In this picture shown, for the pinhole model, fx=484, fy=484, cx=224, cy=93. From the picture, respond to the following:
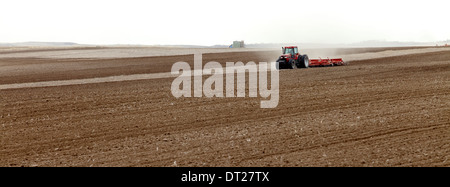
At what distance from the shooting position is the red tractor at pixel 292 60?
91.4 feet

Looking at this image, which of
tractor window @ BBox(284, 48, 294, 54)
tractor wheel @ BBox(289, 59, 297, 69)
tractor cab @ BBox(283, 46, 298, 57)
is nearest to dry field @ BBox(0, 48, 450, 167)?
tractor wheel @ BBox(289, 59, 297, 69)

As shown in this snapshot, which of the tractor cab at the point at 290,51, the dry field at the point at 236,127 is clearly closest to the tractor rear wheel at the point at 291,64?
the tractor cab at the point at 290,51

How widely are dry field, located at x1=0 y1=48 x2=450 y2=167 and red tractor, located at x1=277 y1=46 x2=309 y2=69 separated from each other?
329 inches

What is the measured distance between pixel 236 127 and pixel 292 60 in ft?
54.3

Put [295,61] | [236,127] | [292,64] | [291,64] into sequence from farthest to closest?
[295,61] → [292,64] → [291,64] → [236,127]

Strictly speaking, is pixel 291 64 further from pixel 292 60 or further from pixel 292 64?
pixel 292 60

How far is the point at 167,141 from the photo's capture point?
1078 cm

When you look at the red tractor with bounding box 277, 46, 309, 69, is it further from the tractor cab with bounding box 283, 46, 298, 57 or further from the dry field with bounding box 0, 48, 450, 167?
the dry field with bounding box 0, 48, 450, 167

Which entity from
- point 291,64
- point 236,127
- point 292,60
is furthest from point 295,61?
→ point 236,127

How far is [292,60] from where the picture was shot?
91.7 ft

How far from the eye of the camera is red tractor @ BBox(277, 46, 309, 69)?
91.4 ft

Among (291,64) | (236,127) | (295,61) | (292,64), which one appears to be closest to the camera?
(236,127)
